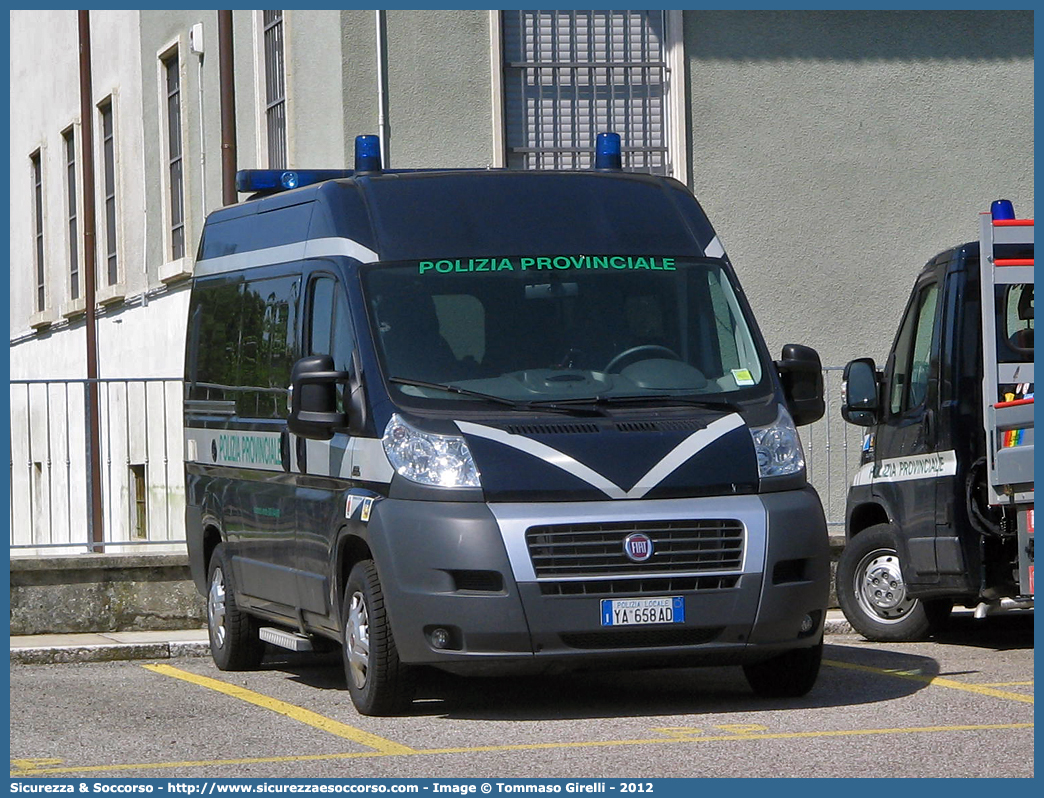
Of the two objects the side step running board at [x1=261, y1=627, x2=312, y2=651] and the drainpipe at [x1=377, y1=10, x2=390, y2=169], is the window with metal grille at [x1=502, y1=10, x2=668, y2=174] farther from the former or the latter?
the side step running board at [x1=261, y1=627, x2=312, y2=651]

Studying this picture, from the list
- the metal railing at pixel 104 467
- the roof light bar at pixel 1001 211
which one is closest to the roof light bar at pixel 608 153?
the roof light bar at pixel 1001 211

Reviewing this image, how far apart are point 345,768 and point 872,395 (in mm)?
5181

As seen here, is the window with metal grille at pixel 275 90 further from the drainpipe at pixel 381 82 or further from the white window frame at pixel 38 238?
the white window frame at pixel 38 238

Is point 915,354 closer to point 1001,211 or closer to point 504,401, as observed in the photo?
point 1001,211

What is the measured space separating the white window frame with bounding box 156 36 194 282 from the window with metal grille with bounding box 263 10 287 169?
2.26 meters

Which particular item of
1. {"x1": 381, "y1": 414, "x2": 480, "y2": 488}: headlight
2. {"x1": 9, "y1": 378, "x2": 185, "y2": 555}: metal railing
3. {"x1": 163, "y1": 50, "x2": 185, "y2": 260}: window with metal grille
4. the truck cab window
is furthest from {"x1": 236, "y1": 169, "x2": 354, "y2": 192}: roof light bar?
{"x1": 163, "y1": 50, "x2": 185, "y2": 260}: window with metal grille

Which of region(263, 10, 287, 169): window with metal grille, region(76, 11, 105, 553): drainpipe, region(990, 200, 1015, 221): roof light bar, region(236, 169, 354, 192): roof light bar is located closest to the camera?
region(990, 200, 1015, 221): roof light bar

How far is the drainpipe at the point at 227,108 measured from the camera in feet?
61.3

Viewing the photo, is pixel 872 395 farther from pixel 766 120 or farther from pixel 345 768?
pixel 766 120

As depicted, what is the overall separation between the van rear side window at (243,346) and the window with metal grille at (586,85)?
5841mm

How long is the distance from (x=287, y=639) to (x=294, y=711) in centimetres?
86

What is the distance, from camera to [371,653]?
29.4 ft

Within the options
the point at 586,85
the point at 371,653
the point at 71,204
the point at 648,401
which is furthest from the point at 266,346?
the point at 71,204

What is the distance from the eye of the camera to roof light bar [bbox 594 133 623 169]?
35.3 feet
